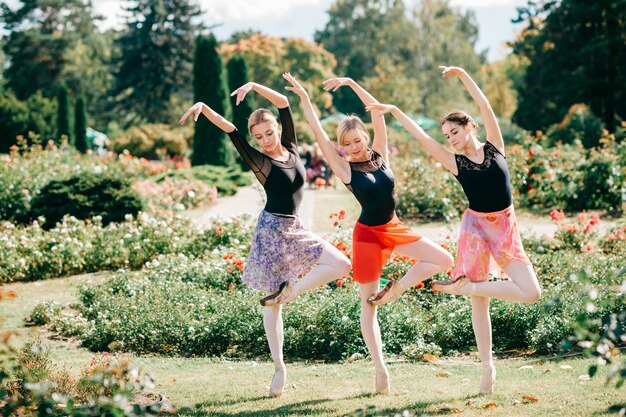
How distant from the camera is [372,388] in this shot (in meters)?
4.75

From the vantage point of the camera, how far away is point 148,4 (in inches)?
1607

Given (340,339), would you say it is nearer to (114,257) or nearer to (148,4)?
(114,257)

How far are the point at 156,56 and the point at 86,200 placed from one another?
29.9m

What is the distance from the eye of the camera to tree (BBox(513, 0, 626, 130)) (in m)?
24.5

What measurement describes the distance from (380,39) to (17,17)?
25258 mm

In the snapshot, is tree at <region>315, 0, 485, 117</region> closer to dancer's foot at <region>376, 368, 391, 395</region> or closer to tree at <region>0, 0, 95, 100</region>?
tree at <region>0, 0, 95, 100</region>

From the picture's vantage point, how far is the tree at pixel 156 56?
40.3m

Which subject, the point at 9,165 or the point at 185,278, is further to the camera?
the point at 9,165

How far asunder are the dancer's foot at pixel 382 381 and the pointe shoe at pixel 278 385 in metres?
0.57

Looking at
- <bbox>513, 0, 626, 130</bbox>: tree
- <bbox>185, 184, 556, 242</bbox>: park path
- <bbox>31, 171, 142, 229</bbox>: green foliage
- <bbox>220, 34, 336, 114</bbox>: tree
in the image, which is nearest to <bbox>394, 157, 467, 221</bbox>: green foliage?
<bbox>185, 184, 556, 242</bbox>: park path

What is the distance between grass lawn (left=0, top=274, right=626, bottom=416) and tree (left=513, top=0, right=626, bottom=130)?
2120 cm

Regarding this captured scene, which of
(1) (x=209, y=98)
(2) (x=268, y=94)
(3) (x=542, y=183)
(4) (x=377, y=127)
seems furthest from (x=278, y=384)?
(1) (x=209, y=98)

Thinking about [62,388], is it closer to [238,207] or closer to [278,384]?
[278,384]

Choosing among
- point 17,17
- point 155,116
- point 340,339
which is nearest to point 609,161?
point 340,339
